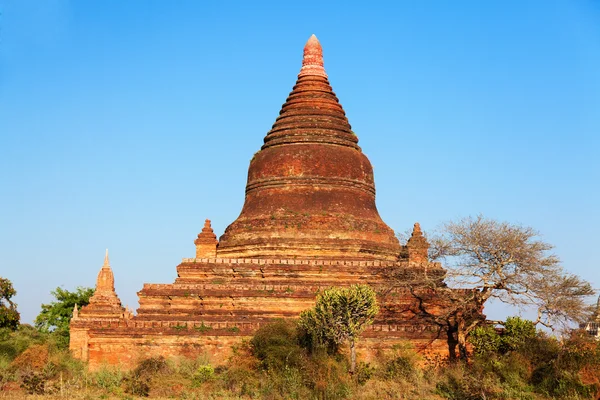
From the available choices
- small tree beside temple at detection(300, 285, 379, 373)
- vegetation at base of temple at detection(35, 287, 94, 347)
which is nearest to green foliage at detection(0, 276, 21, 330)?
vegetation at base of temple at detection(35, 287, 94, 347)

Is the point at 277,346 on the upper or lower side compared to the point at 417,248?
lower

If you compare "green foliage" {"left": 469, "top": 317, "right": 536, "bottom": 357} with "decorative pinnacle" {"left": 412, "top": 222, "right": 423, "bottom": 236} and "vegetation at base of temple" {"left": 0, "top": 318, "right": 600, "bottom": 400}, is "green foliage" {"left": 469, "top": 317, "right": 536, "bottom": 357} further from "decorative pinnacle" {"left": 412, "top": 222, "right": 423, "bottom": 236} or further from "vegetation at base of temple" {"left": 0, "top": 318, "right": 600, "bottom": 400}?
"decorative pinnacle" {"left": 412, "top": 222, "right": 423, "bottom": 236}

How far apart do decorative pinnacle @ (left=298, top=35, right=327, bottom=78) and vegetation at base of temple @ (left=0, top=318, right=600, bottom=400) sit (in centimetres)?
1387

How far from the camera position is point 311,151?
113ft

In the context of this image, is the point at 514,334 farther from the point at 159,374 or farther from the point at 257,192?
the point at 257,192

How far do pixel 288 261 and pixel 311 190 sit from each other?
12.6 ft

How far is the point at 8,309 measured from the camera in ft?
115

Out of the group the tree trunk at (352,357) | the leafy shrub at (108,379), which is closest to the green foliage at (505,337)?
the tree trunk at (352,357)

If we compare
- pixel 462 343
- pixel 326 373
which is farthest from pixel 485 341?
pixel 326 373

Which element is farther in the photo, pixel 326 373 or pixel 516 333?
pixel 516 333

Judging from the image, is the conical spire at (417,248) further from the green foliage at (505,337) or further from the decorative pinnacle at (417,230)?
the green foliage at (505,337)

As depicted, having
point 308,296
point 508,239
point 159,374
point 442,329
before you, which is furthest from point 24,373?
point 508,239

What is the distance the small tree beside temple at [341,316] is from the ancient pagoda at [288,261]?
235 centimetres

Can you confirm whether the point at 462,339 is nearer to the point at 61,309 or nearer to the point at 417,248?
the point at 417,248
